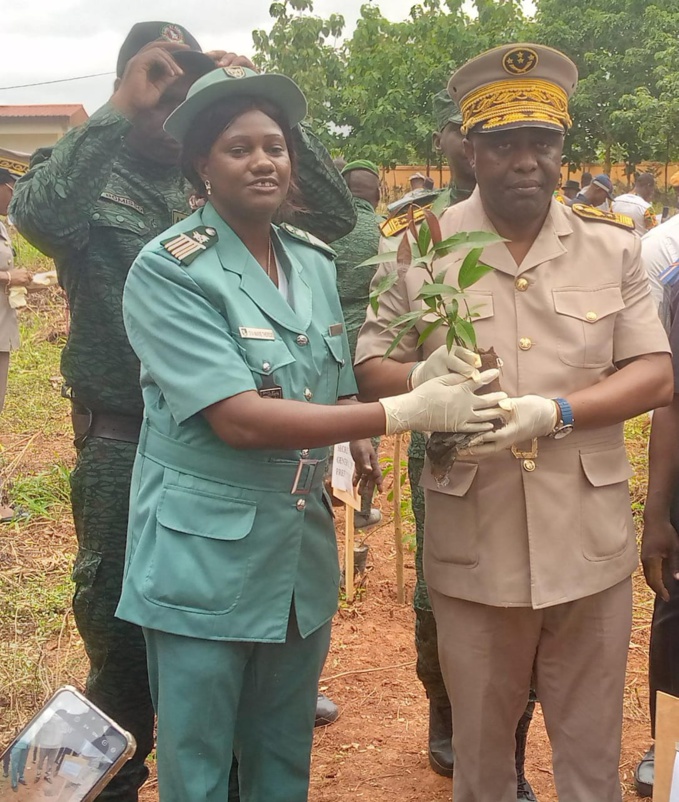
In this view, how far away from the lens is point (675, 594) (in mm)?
2545

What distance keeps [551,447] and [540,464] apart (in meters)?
0.05

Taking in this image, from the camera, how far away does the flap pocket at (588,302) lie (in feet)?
6.38

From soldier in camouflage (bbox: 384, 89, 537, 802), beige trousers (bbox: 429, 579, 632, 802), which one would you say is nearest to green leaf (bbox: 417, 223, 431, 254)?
beige trousers (bbox: 429, 579, 632, 802)

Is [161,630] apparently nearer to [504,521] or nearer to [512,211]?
[504,521]

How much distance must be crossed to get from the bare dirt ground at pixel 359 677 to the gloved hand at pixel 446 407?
1681 millimetres

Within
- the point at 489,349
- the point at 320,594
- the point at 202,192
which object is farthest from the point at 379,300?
the point at 320,594

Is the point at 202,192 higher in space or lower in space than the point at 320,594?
higher

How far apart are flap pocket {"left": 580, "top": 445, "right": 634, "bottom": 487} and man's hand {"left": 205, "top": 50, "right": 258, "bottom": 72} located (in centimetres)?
118

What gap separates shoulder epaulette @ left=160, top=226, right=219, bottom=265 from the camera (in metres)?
Answer: 1.77

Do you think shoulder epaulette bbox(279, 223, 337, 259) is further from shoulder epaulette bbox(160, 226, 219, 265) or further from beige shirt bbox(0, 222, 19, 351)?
beige shirt bbox(0, 222, 19, 351)

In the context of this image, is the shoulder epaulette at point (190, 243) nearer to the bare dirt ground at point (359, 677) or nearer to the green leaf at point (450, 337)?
the green leaf at point (450, 337)

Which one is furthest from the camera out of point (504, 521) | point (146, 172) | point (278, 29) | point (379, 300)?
point (278, 29)

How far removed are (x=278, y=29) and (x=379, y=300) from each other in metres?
18.1

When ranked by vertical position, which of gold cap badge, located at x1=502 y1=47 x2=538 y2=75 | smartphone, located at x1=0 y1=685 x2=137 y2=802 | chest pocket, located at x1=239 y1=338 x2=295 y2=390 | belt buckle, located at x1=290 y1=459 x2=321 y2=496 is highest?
gold cap badge, located at x1=502 y1=47 x2=538 y2=75
